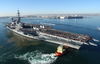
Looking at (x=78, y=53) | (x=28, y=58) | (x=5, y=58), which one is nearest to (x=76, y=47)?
(x=78, y=53)

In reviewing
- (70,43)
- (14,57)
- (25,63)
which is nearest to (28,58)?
(25,63)

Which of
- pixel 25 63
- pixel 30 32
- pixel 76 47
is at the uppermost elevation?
pixel 30 32

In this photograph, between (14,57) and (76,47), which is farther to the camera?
(76,47)

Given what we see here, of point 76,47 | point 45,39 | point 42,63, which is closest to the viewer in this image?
point 42,63

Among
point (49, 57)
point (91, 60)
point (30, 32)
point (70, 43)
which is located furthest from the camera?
point (30, 32)

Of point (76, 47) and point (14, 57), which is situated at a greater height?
point (76, 47)

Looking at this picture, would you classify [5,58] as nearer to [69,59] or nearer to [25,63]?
[25,63]

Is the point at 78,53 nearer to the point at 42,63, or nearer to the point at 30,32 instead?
the point at 42,63

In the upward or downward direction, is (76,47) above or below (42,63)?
above

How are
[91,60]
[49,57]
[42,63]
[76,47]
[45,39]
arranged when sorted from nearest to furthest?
[42,63], [91,60], [49,57], [76,47], [45,39]
